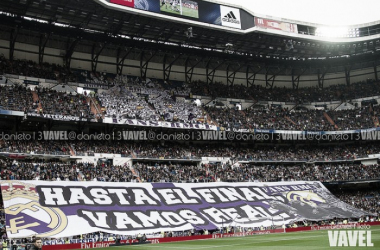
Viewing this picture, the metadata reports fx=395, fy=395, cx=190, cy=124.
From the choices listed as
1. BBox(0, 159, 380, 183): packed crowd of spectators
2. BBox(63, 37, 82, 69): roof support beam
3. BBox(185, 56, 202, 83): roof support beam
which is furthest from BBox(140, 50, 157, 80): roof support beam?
BBox(0, 159, 380, 183): packed crowd of spectators

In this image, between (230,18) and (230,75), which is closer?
(230,18)

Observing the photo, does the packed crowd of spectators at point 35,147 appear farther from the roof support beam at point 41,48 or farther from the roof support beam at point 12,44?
the roof support beam at point 41,48

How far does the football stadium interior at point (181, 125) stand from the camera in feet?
131

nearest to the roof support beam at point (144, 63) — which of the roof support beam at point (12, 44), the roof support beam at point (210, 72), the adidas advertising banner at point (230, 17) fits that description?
the roof support beam at point (210, 72)

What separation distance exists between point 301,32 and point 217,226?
128 feet

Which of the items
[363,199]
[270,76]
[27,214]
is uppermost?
[270,76]

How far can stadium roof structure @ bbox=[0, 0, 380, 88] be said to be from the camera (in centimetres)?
5004

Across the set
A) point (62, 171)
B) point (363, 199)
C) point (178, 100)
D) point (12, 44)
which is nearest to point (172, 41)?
point (178, 100)

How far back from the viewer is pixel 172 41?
61.4 meters

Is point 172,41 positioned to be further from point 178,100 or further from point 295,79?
point 295,79

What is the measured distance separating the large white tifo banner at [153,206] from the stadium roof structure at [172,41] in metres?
22.1

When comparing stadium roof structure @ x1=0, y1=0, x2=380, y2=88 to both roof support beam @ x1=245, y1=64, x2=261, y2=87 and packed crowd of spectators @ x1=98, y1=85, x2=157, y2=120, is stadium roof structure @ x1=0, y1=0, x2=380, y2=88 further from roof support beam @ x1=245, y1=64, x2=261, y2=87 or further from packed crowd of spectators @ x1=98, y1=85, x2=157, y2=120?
packed crowd of spectators @ x1=98, y1=85, x2=157, y2=120

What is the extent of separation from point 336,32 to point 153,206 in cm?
4666

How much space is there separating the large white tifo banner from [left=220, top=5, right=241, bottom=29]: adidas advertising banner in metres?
23.4
